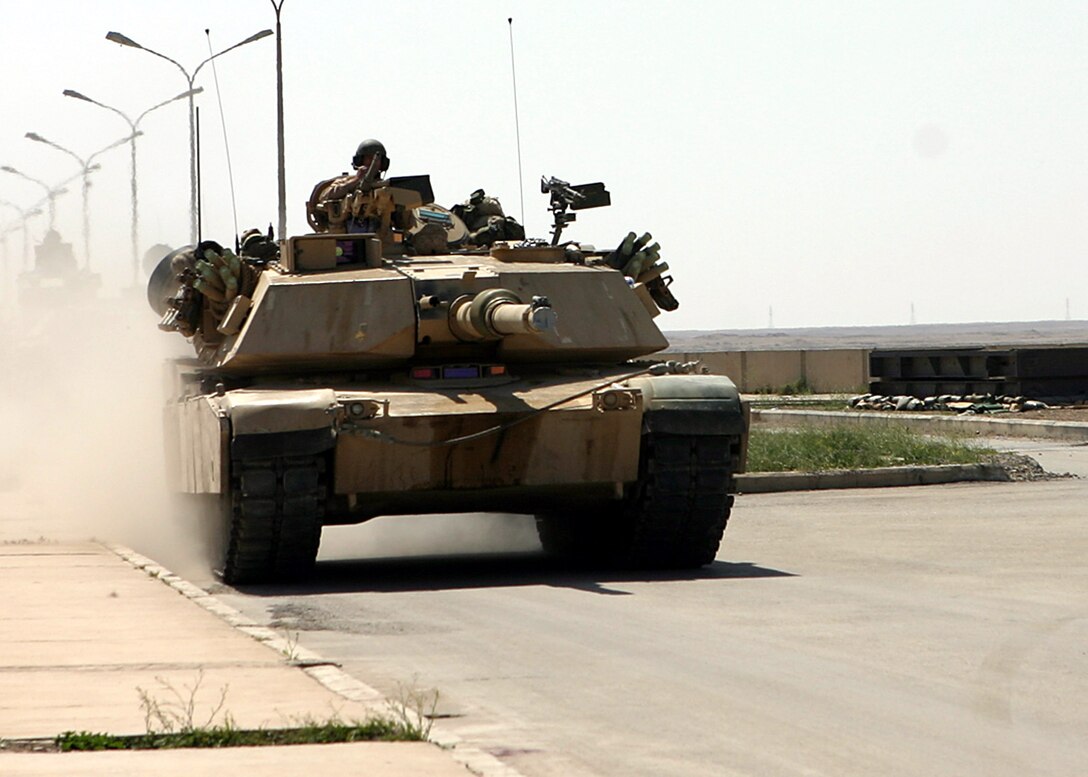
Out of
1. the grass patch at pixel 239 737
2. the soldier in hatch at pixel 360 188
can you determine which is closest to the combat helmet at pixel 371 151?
the soldier in hatch at pixel 360 188

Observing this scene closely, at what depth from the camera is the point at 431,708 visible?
24.5 ft

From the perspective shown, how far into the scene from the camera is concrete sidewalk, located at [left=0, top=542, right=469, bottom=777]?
6277mm

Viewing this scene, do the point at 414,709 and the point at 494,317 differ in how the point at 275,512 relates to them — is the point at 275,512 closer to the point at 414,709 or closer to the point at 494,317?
the point at 494,317

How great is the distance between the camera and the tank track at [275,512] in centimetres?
1224

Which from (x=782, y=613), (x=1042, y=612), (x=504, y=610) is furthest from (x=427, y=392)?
(x=1042, y=612)

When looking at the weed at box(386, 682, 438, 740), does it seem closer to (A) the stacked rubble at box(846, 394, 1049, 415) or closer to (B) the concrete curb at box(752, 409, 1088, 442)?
(B) the concrete curb at box(752, 409, 1088, 442)

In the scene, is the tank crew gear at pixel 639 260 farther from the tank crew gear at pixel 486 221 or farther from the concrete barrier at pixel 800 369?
the concrete barrier at pixel 800 369

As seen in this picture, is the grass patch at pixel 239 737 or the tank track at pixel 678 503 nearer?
the grass patch at pixel 239 737

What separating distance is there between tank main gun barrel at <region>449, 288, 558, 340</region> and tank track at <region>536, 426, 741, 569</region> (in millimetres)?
1165

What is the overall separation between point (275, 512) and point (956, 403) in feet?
76.7

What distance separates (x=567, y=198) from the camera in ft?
53.4

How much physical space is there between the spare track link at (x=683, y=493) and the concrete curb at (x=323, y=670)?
3061 mm

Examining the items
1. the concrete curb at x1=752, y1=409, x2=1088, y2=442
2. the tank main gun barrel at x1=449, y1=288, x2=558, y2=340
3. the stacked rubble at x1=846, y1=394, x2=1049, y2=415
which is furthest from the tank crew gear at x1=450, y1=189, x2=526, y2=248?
the stacked rubble at x1=846, y1=394, x2=1049, y2=415

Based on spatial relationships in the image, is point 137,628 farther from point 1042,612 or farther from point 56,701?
point 1042,612
